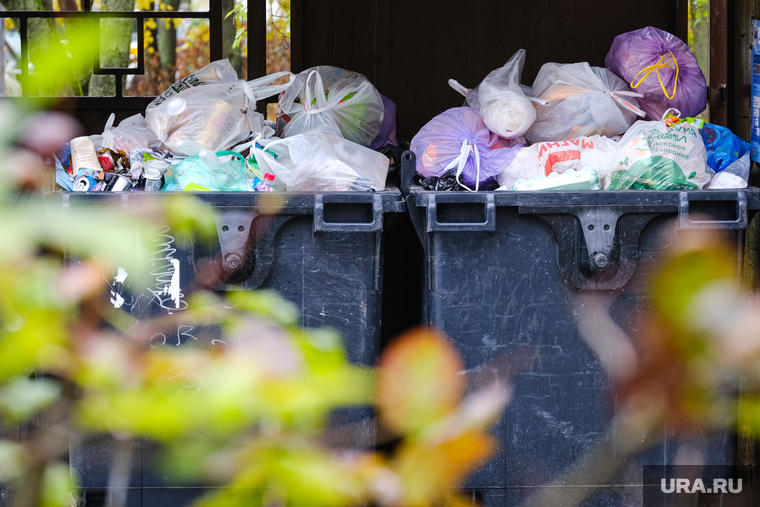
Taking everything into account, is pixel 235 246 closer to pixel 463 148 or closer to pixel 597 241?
pixel 463 148

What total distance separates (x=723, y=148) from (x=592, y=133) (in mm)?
430

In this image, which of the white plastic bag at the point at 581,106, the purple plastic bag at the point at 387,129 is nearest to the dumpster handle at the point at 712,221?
the white plastic bag at the point at 581,106

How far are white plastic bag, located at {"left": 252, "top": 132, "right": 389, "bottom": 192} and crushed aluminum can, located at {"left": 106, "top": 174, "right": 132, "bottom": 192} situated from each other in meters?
0.39

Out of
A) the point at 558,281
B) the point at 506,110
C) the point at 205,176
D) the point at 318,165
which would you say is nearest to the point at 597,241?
the point at 558,281

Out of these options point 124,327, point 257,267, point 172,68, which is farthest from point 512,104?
point 172,68

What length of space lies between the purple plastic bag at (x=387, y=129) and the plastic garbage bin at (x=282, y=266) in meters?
1.00

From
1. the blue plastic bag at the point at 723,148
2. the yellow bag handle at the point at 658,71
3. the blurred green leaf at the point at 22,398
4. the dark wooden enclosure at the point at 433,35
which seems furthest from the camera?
the dark wooden enclosure at the point at 433,35

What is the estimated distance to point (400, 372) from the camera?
54cm

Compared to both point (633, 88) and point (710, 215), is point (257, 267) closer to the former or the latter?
point (710, 215)

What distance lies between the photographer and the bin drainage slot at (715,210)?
86.3 inches

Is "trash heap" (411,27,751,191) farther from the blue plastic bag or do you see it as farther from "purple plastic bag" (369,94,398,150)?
"purple plastic bag" (369,94,398,150)

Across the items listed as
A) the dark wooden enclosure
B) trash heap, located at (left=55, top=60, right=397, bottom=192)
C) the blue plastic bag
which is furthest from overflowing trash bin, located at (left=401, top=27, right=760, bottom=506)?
the dark wooden enclosure

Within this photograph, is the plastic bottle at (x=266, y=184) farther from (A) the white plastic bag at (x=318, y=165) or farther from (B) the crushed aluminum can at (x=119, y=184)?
(B) the crushed aluminum can at (x=119, y=184)

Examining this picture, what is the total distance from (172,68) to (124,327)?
8.38 m
